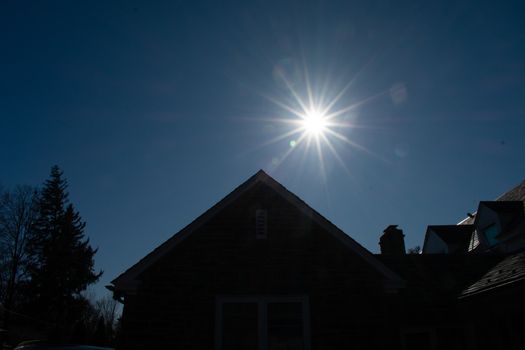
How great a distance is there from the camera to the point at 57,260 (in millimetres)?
30219

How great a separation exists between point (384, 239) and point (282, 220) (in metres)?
6.72

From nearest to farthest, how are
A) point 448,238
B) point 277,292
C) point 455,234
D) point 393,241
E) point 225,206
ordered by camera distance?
point 277,292
point 225,206
point 393,241
point 448,238
point 455,234

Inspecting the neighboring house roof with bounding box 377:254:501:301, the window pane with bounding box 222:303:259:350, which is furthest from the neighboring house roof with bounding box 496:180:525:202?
the window pane with bounding box 222:303:259:350

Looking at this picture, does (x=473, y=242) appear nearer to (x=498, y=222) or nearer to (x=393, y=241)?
(x=498, y=222)

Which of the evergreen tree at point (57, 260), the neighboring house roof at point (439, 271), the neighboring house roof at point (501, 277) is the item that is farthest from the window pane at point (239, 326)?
the evergreen tree at point (57, 260)

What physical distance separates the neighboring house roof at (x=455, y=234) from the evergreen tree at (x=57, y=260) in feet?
Result: 86.8

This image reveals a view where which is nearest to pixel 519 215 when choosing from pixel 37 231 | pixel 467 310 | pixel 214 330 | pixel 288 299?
pixel 467 310

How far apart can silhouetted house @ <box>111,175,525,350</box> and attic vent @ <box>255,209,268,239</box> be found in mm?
28

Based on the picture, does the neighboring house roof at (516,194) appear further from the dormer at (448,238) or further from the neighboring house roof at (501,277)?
the neighboring house roof at (501,277)

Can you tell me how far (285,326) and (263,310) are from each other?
0.65m

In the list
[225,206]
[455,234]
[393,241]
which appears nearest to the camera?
[225,206]

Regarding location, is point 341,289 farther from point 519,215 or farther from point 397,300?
point 519,215

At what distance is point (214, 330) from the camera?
9.16 metres

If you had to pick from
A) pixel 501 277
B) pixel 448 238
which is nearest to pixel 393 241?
pixel 501 277
